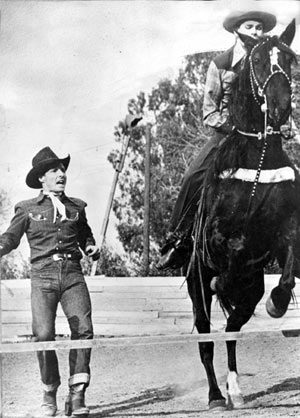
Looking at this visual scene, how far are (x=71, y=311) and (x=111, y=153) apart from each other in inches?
42.1

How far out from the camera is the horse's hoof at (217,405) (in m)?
5.75

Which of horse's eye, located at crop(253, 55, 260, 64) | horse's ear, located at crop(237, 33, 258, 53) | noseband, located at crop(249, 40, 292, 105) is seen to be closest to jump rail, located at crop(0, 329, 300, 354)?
noseband, located at crop(249, 40, 292, 105)

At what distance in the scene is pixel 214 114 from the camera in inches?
228

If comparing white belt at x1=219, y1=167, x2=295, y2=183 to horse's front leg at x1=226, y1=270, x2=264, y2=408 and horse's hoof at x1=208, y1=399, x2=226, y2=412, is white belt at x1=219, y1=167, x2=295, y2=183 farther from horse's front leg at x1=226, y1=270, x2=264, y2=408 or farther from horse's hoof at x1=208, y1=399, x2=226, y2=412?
horse's hoof at x1=208, y1=399, x2=226, y2=412

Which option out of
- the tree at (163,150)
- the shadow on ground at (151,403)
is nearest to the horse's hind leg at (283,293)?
the shadow on ground at (151,403)

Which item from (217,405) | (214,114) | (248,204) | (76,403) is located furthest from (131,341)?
(214,114)

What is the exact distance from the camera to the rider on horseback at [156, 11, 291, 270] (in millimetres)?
5762

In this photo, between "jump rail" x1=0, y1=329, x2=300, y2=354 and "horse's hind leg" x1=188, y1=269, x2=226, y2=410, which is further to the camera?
"horse's hind leg" x1=188, y1=269, x2=226, y2=410

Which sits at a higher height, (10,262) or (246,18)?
(246,18)

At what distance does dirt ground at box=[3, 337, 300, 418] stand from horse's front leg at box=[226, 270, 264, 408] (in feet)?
0.18

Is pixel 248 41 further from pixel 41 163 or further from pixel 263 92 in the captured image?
pixel 41 163

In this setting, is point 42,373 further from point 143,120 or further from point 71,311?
point 143,120

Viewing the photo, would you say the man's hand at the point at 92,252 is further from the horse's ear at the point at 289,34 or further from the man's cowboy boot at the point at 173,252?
the horse's ear at the point at 289,34

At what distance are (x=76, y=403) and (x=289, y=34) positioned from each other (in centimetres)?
280
